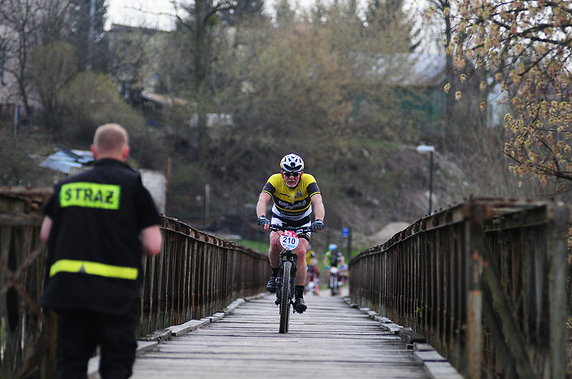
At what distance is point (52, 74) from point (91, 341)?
50.3 metres

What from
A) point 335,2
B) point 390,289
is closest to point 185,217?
point 335,2

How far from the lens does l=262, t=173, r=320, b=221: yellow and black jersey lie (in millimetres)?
11719

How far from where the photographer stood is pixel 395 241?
12727mm

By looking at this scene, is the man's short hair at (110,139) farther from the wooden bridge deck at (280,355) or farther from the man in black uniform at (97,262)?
the wooden bridge deck at (280,355)

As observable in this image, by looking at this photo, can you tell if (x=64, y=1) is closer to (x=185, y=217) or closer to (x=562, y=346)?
(x=185, y=217)

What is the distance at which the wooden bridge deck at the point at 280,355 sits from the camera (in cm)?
691

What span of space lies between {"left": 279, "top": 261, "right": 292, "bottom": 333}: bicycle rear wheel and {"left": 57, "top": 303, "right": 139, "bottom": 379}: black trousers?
5.33 meters

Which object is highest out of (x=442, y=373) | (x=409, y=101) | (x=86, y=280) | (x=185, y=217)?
(x=409, y=101)

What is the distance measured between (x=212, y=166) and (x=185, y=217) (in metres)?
5.41

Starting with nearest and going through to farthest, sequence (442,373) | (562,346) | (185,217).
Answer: (562,346)
(442,373)
(185,217)

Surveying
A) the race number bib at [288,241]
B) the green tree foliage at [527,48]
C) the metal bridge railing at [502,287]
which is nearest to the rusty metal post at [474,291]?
the metal bridge railing at [502,287]

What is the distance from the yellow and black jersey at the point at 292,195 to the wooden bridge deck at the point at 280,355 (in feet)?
4.69

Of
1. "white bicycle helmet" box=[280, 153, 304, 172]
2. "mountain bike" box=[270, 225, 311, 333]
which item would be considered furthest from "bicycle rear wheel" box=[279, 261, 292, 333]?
"white bicycle helmet" box=[280, 153, 304, 172]

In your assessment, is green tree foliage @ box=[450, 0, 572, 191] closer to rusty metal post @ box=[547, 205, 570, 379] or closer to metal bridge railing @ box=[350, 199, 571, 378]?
metal bridge railing @ box=[350, 199, 571, 378]
